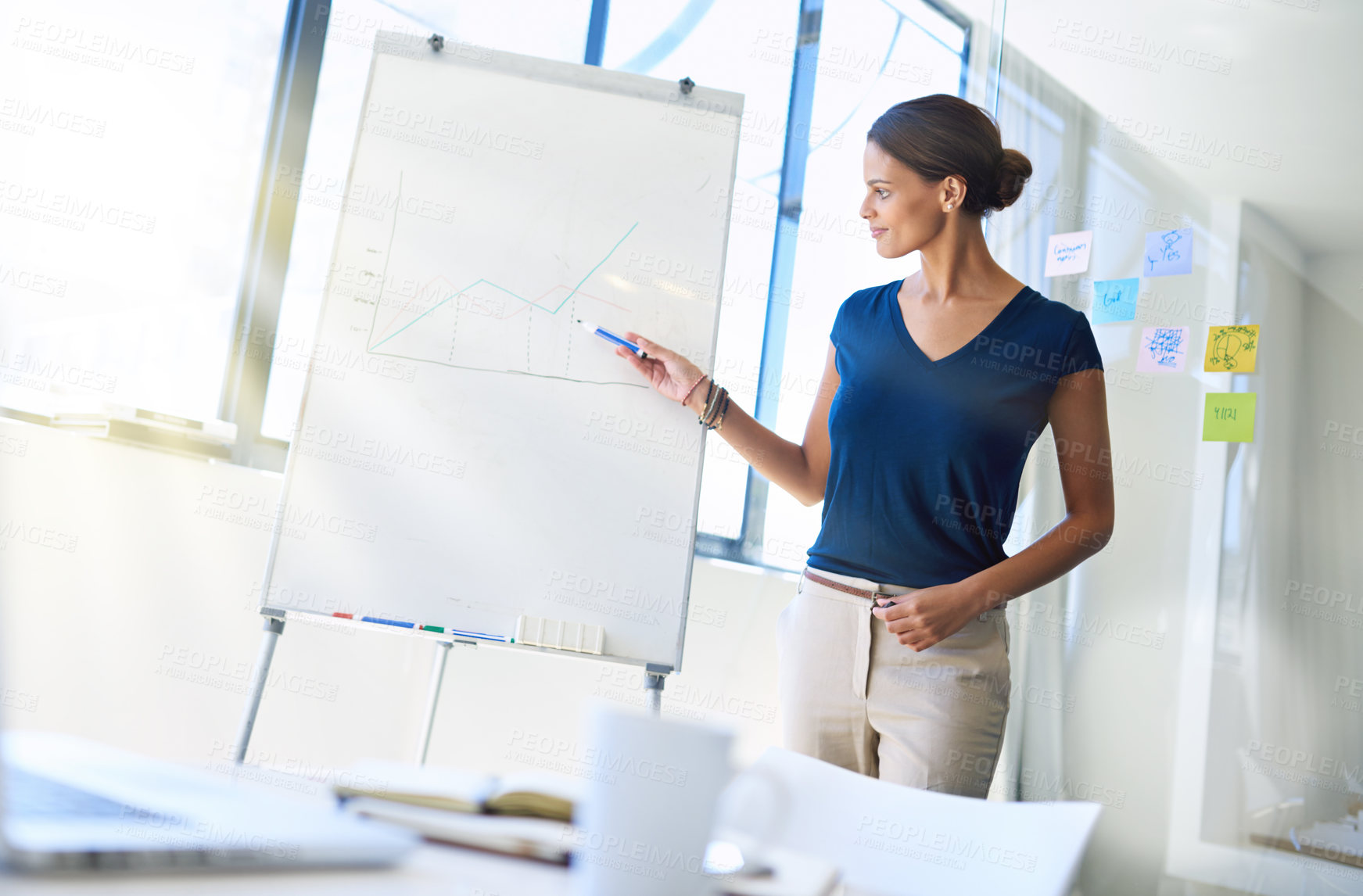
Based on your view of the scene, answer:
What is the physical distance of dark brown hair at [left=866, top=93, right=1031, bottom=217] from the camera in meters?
1.46

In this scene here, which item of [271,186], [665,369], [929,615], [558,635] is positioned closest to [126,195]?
[271,186]

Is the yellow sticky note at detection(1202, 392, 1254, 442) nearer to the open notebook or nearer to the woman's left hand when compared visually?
the woman's left hand

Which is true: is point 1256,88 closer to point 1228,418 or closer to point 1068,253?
point 1068,253

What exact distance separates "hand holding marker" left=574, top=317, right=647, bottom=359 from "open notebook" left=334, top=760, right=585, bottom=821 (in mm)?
1136

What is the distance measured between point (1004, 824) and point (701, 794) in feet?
2.03

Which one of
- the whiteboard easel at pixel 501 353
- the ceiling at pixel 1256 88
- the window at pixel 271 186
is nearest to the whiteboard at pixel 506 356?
the whiteboard easel at pixel 501 353

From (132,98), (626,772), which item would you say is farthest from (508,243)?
(626,772)

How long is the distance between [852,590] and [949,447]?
9.8 inches

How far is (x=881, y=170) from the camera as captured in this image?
151 cm

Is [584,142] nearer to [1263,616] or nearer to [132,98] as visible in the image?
[132,98]

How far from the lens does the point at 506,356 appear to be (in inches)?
70.2

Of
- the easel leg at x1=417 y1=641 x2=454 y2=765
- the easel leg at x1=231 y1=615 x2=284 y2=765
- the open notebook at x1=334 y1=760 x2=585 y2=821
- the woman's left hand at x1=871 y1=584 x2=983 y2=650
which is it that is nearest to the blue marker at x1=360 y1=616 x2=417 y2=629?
the easel leg at x1=231 y1=615 x2=284 y2=765

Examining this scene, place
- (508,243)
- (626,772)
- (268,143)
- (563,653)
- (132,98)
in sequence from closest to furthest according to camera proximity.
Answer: (626,772), (563,653), (508,243), (132,98), (268,143)

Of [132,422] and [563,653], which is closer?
[563,653]
